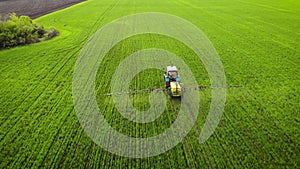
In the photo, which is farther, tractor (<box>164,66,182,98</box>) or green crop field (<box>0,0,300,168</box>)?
tractor (<box>164,66,182,98</box>)

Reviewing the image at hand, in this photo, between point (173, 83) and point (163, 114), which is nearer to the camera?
point (163, 114)

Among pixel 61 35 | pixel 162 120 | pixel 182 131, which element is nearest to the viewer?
pixel 182 131

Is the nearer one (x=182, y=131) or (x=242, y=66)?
(x=182, y=131)

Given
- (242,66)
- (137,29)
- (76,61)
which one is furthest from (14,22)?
(242,66)

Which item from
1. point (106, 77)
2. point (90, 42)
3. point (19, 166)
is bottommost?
Answer: point (19, 166)

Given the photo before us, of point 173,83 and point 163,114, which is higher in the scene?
point 173,83

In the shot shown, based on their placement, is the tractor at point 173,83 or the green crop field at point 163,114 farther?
the tractor at point 173,83

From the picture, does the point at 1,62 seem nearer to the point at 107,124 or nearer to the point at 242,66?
the point at 107,124

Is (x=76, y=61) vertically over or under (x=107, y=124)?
over
